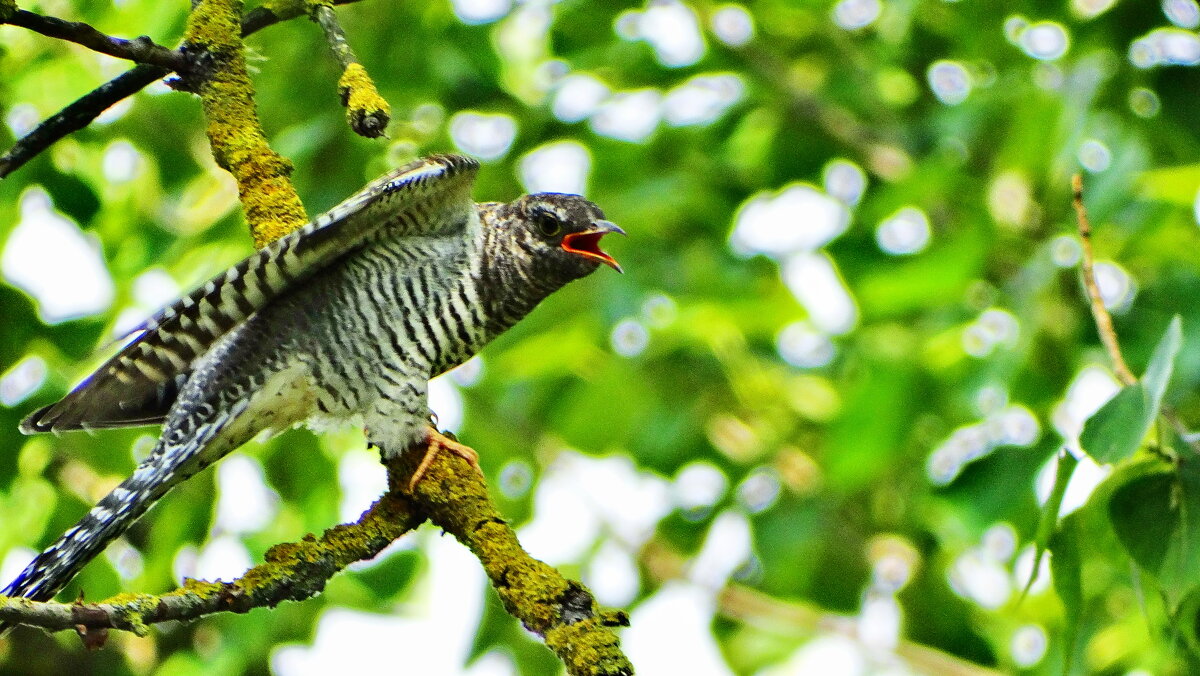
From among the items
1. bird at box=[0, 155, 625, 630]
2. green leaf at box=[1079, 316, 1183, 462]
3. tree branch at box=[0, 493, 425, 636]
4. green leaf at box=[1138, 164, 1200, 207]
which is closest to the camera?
tree branch at box=[0, 493, 425, 636]

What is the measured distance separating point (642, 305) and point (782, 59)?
1846 millimetres

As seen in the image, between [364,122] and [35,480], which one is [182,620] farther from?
Result: [35,480]

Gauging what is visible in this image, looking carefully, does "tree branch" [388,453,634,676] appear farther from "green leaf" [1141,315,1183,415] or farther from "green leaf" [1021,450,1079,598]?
"green leaf" [1141,315,1183,415]

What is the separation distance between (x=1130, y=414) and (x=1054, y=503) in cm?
22

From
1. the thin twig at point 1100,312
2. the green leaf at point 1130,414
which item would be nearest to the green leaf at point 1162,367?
the green leaf at point 1130,414

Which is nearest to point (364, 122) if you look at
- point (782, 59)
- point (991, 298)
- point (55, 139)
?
point (55, 139)

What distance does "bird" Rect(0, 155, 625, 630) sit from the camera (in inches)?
109

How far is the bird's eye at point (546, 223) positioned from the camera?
11.5 feet

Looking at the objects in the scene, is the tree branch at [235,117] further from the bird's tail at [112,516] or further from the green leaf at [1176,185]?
the green leaf at [1176,185]

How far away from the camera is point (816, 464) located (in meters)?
5.66

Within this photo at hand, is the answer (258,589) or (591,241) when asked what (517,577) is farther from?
(591,241)

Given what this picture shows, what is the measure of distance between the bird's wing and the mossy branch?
0.50 m

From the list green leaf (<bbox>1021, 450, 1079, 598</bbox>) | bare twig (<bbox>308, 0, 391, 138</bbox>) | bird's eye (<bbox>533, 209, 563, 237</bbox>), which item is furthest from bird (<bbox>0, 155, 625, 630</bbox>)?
green leaf (<bbox>1021, 450, 1079, 598</bbox>)

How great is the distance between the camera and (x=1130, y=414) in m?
2.21
